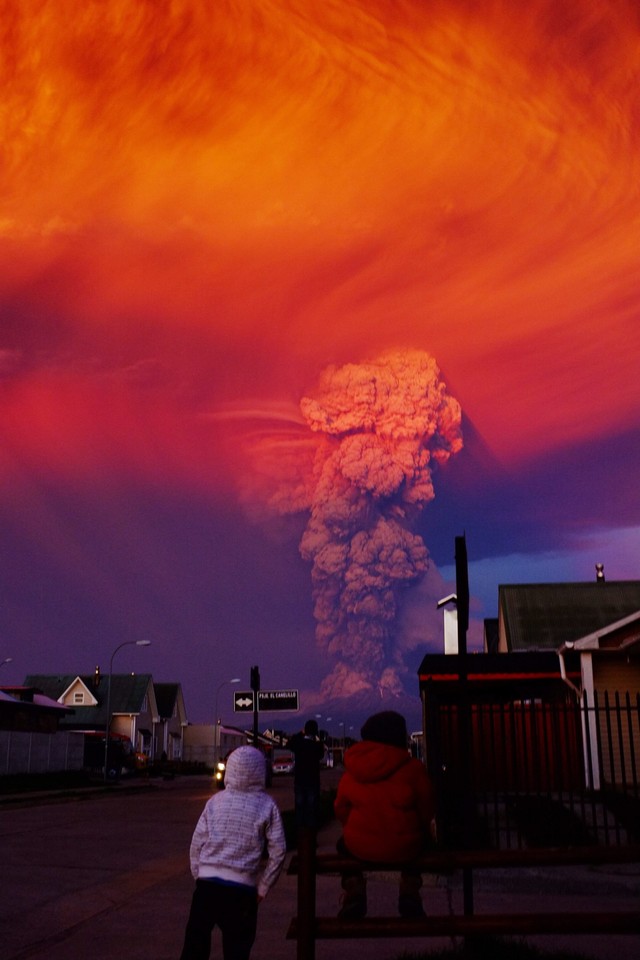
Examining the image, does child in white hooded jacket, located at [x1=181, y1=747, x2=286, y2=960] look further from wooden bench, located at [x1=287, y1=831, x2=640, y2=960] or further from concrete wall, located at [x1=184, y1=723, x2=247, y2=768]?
concrete wall, located at [x1=184, y1=723, x2=247, y2=768]

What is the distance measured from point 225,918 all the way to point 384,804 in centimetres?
101

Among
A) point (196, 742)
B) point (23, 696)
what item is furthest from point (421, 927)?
point (196, 742)

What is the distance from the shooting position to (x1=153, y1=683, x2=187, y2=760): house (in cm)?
9531

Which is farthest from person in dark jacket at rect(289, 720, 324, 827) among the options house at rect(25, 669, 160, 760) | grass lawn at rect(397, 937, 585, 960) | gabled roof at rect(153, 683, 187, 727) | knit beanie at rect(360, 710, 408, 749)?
gabled roof at rect(153, 683, 187, 727)

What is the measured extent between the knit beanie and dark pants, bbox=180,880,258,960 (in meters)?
1.07

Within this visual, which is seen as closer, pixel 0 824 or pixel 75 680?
pixel 0 824

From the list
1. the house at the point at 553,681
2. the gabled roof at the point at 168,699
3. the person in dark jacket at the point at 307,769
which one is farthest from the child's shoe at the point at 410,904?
the gabled roof at the point at 168,699

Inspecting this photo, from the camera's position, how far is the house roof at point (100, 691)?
86375mm

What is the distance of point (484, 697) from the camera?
1233 inches

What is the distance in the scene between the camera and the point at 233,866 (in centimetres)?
531

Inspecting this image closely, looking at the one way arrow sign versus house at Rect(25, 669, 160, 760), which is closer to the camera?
the one way arrow sign

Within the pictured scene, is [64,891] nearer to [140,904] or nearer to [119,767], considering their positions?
[140,904]

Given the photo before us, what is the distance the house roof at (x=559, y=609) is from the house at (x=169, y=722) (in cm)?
6189

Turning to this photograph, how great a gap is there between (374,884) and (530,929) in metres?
7.62
